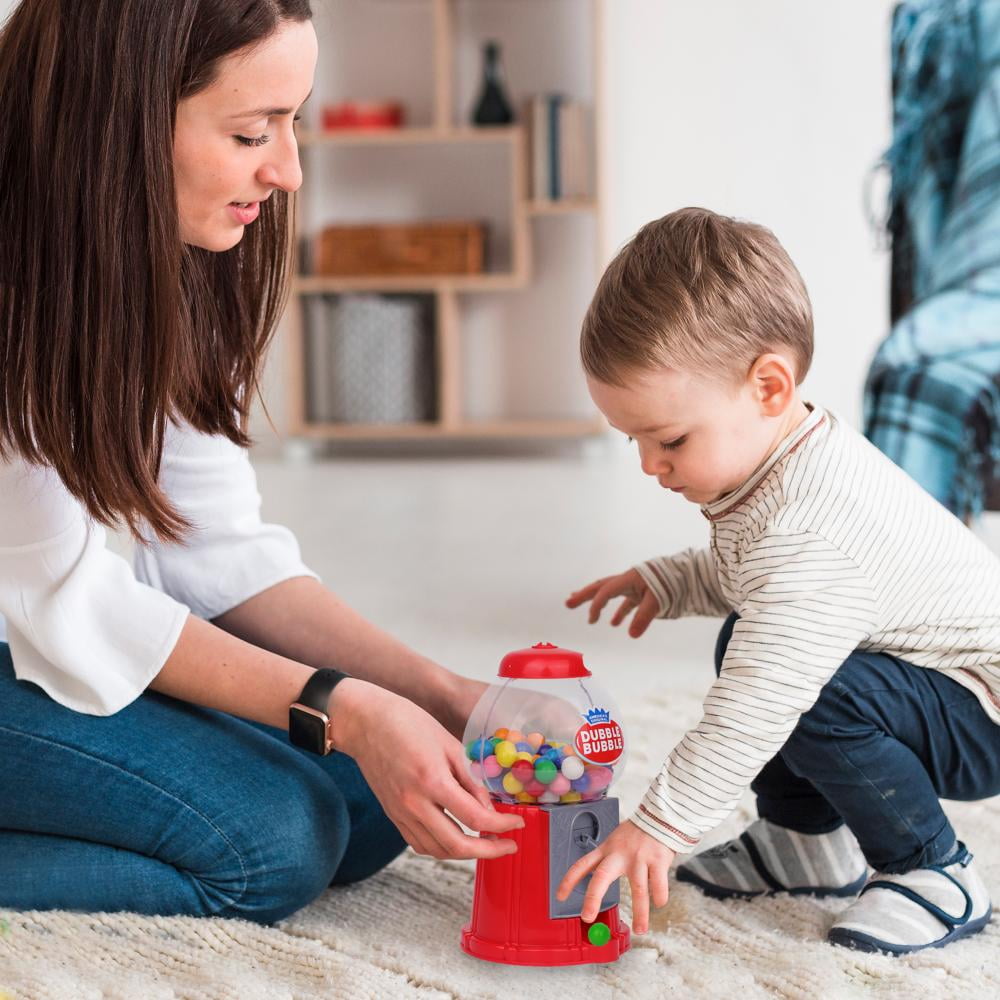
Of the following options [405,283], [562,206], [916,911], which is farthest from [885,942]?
[405,283]

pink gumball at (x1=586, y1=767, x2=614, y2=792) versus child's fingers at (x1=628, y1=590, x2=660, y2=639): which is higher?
child's fingers at (x1=628, y1=590, x2=660, y2=639)

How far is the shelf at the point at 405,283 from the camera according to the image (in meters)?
4.62

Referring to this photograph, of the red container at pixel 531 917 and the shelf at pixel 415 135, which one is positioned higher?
the shelf at pixel 415 135

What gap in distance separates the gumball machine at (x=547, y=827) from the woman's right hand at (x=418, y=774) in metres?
0.02

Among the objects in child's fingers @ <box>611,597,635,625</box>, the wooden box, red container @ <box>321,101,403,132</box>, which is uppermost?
red container @ <box>321,101,403,132</box>

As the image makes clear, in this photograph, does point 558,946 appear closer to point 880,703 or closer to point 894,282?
point 880,703

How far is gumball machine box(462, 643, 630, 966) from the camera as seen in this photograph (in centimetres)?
96

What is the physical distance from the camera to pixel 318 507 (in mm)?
3500

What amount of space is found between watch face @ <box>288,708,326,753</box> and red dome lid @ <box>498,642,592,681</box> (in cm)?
13

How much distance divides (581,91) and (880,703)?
13.5ft

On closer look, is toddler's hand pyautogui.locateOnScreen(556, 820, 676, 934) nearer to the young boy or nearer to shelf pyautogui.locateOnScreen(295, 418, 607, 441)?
the young boy

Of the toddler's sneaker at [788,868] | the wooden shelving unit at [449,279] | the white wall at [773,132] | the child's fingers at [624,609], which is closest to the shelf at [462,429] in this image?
the wooden shelving unit at [449,279]

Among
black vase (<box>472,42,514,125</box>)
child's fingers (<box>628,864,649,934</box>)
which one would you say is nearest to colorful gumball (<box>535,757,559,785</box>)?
child's fingers (<box>628,864,649,934</box>)

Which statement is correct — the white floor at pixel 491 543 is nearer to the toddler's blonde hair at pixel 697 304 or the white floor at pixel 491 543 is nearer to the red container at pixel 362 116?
the toddler's blonde hair at pixel 697 304
